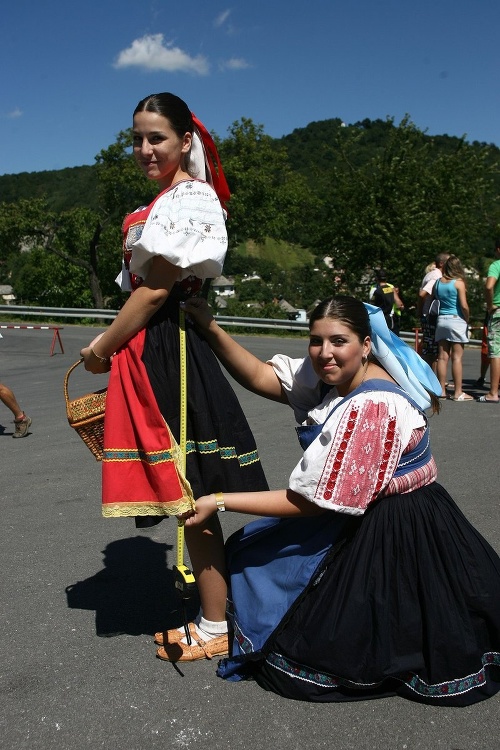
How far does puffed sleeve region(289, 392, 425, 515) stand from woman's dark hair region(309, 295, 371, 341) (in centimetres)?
26

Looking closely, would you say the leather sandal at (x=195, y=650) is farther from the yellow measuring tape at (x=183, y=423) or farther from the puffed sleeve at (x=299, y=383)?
the puffed sleeve at (x=299, y=383)

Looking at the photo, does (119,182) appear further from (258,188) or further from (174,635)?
(174,635)

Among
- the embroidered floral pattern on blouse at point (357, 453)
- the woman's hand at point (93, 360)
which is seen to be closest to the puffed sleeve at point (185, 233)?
the woman's hand at point (93, 360)

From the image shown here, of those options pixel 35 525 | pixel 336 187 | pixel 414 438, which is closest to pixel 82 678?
pixel 414 438

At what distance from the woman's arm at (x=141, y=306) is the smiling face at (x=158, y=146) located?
0.36 m

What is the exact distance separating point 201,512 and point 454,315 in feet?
22.4

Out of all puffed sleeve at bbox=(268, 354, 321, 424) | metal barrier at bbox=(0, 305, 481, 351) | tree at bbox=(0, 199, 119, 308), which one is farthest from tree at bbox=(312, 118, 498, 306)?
puffed sleeve at bbox=(268, 354, 321, 424)

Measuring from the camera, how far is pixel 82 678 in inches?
107

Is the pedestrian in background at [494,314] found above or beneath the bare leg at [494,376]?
above

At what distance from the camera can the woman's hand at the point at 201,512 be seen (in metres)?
2.56

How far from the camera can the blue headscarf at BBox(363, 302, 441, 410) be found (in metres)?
2.62

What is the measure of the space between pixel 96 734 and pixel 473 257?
1257 inches

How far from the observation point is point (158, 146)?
101 inches

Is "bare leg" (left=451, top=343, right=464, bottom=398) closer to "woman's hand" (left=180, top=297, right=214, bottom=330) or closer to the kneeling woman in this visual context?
the kneeling woman
